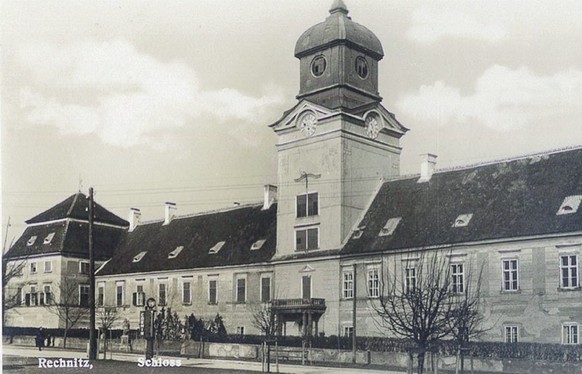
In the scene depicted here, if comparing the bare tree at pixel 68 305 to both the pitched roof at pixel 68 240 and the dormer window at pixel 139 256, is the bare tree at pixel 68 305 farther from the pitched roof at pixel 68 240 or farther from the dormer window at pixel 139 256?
the dormer window at pixel 139 256

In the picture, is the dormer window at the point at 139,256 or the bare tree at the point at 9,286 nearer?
the bare tree at the point at 9,286

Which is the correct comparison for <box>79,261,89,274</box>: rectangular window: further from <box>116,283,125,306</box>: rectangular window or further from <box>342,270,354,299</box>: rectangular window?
<box>342,270,354,299</box>: rectangular window

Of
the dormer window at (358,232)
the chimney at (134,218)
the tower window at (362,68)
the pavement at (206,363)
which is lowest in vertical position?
the pavement at (206,363)

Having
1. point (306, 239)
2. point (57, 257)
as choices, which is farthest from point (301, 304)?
point (57, 257)

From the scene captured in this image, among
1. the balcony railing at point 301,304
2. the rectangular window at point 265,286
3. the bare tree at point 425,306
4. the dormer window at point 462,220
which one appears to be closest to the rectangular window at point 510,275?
the bare tree at point 425,306

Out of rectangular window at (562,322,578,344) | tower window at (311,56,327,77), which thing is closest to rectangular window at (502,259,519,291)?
rectangular window at (562,322,578,344)

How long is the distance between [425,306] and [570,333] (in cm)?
694

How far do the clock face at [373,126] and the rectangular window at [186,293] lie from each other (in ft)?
26.2

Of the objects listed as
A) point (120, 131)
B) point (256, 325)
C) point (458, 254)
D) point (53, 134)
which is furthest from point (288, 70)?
point (256, 325)

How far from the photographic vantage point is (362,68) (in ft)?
86.2

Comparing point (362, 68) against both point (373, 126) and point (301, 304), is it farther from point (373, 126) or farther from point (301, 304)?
point (301, 304)

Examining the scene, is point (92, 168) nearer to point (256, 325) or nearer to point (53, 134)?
point (53, 134)

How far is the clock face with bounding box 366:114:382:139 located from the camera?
26.5 metres

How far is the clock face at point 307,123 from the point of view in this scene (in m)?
26.8
